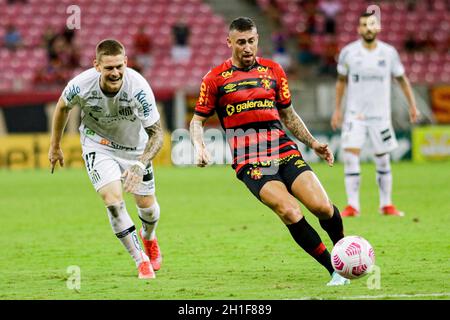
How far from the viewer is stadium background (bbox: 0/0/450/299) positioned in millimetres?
27250

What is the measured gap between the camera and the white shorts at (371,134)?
14836mm

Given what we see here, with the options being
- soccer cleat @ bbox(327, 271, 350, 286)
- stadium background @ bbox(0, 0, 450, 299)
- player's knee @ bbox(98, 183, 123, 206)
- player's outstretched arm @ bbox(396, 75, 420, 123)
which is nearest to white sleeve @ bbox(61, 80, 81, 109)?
player's knee @ bbox(98, 183, 123, 206)

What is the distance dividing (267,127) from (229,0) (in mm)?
25423

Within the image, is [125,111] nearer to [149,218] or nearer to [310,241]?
[149,218]

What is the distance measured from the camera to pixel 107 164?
9.57 m

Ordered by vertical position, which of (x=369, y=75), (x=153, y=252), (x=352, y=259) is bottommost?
(x=153, y=252)

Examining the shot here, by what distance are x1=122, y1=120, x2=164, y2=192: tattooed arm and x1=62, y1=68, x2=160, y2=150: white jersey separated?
3.6 inches

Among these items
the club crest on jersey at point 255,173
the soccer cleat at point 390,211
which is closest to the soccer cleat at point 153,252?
the club crest on jersey at point 255,173

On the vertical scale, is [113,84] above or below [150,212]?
above

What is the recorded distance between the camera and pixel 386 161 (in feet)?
49.5

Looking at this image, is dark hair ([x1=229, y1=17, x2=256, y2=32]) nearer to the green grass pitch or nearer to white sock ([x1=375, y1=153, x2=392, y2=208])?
the green grass pitch

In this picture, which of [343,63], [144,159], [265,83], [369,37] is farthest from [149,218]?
[369,37]

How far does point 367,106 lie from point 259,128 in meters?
6.02

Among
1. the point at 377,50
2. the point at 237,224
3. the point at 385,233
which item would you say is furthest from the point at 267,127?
the point at 377,50
